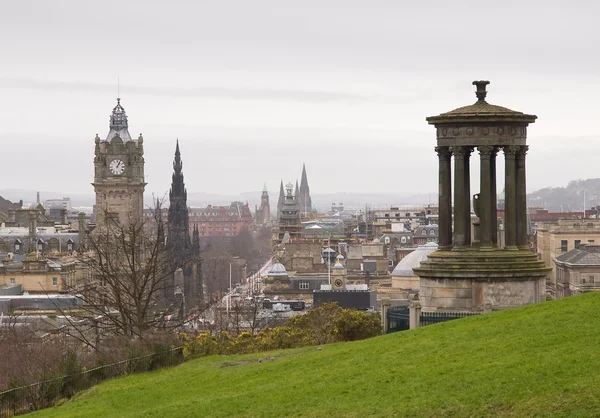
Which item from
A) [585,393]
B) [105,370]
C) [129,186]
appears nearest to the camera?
[585,393]

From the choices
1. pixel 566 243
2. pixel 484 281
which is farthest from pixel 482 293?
pixel 566 243

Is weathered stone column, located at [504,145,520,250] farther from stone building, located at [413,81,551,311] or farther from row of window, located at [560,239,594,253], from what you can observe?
row of window, located at [560,239,594,253]

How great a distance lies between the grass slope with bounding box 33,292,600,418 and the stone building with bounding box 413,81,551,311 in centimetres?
614

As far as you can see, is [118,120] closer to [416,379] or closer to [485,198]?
[485,198]

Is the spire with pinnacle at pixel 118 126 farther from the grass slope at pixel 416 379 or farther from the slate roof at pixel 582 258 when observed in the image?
the grass slope at pixel 416 379

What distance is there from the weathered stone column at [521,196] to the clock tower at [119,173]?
14079 centimetres

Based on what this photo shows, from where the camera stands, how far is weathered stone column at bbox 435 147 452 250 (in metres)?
47.8

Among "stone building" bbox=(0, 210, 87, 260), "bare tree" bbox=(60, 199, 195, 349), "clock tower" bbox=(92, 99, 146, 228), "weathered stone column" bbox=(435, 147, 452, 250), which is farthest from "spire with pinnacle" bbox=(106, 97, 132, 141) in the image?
"weathered stone column" bbox=(435, 147, 452, 250)

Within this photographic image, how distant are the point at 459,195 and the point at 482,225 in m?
1.08

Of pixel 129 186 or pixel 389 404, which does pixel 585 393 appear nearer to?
pixel 389 404

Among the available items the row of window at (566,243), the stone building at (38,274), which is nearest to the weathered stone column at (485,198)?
the stone building at (38,274)

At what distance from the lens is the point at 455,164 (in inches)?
1874

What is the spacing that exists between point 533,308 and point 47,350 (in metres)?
30.4

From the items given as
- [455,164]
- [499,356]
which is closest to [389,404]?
[499,356]
